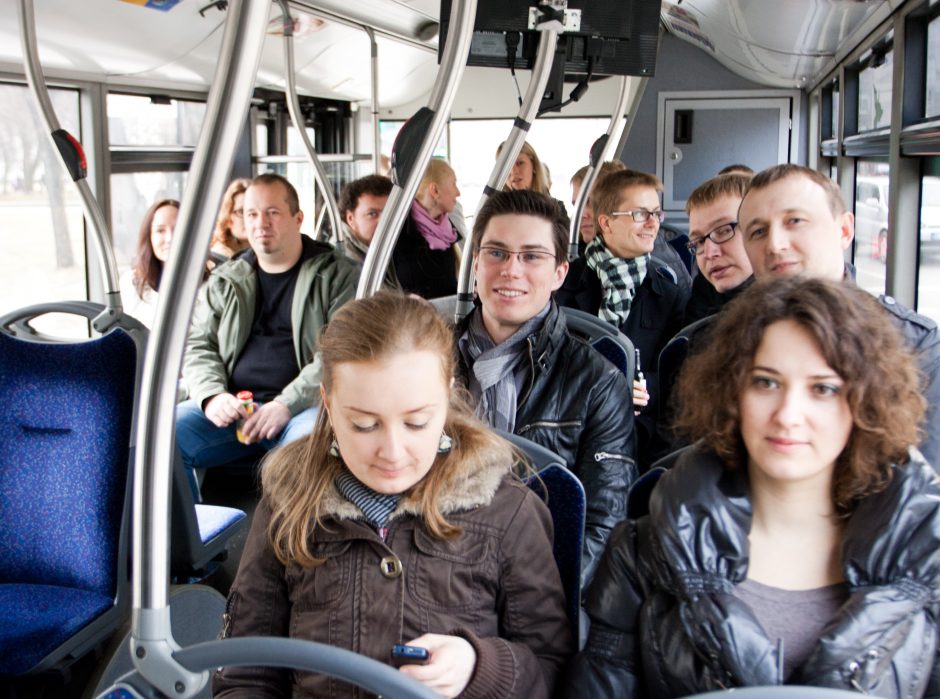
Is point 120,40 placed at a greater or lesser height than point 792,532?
greater

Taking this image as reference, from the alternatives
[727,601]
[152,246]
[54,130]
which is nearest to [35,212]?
[152,246]

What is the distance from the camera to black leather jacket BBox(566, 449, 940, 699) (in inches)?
49.1

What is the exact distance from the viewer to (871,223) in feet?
16.3

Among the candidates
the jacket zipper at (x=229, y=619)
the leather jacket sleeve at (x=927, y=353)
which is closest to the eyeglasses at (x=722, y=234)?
the leather jacket sleeve at (x=927, y=353)

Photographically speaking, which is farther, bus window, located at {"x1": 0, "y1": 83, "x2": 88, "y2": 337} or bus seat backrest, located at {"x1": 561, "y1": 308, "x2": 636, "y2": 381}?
bus window, located at {"x1": 0, "y1": 83, "x2": 88, "y2": 337}

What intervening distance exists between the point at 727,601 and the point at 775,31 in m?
4.99

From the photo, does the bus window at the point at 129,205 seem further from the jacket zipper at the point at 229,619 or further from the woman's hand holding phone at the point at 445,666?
the woman's hand holding phone at the point at 445,666

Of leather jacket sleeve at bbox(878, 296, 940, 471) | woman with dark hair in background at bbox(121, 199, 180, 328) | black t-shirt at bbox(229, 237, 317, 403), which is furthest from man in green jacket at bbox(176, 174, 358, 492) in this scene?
leather jacket sleeve at bbox(878, 296, 940, 471)

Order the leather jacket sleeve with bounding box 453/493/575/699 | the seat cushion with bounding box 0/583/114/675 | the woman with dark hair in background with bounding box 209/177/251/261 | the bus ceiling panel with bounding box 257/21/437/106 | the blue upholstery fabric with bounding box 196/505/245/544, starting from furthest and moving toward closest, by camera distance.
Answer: the bus ceiling panel with bounding box 257/21/437/106
the woman with dark hair in background with bounding box 209/177/251/261
the blue upholstery fabric with bounding box 196/505/245/544
the seat cushion with bounding box 0/583/114/675
the leather jacket sleeve with bounding box 453/493/575/699

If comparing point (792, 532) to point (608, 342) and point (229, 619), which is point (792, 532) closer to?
point (229, 619)

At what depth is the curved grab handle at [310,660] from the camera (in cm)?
110

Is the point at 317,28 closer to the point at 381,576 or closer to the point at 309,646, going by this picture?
the point at 381,576

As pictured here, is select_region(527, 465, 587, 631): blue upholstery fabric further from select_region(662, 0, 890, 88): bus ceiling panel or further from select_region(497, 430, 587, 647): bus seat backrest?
select_region(662, 0, 890, 88): bus ceiling panel

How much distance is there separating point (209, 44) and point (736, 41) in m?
3.82
